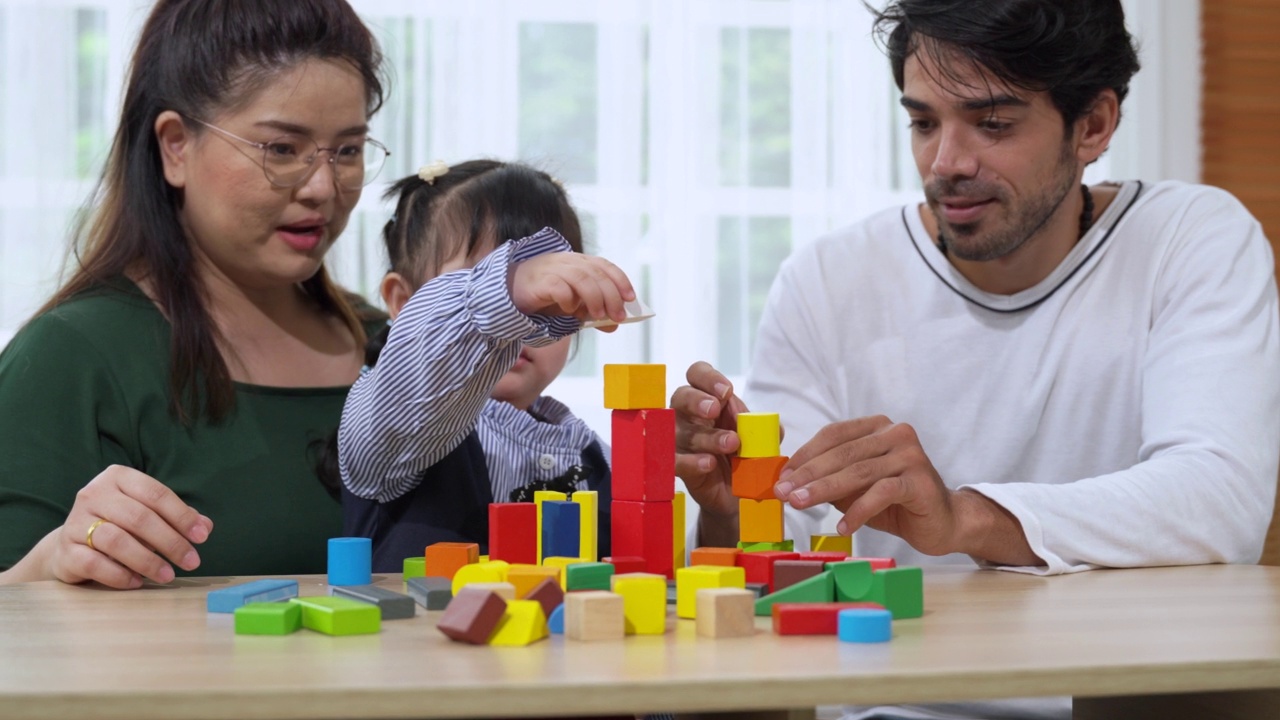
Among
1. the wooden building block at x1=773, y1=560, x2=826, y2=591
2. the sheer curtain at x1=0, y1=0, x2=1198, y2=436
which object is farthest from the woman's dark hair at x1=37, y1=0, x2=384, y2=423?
the sheer curtain at x1=0, y1=0, x2=1198, y2=436

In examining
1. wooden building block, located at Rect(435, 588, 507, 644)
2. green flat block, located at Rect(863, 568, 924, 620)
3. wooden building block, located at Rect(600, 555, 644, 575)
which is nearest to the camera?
wooden building block, located at Rect(435, 588, 507, 644)

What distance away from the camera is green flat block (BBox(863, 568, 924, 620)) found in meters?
0.92

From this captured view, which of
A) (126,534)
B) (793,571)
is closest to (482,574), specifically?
(793,571)

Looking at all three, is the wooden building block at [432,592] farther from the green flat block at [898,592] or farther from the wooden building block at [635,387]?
the green flat block at [898,592]

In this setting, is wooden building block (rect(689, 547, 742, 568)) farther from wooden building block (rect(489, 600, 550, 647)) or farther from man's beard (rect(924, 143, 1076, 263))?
man's beard (rect(924, 143, 1076, 263))

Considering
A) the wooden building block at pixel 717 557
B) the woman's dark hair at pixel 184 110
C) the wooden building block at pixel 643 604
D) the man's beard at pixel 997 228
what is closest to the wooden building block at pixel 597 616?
the wooden building block at pixel 643 604

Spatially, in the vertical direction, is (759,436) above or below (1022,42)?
below

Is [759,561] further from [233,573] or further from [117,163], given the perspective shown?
[117,163]

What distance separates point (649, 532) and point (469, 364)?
0.27 m

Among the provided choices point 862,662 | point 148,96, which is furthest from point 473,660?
point 148,96

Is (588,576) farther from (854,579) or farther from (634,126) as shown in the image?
(634,126)

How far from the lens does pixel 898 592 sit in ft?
3.05

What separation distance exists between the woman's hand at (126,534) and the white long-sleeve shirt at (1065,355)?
0.85 m

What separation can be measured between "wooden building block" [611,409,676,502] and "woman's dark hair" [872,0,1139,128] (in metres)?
0.85
